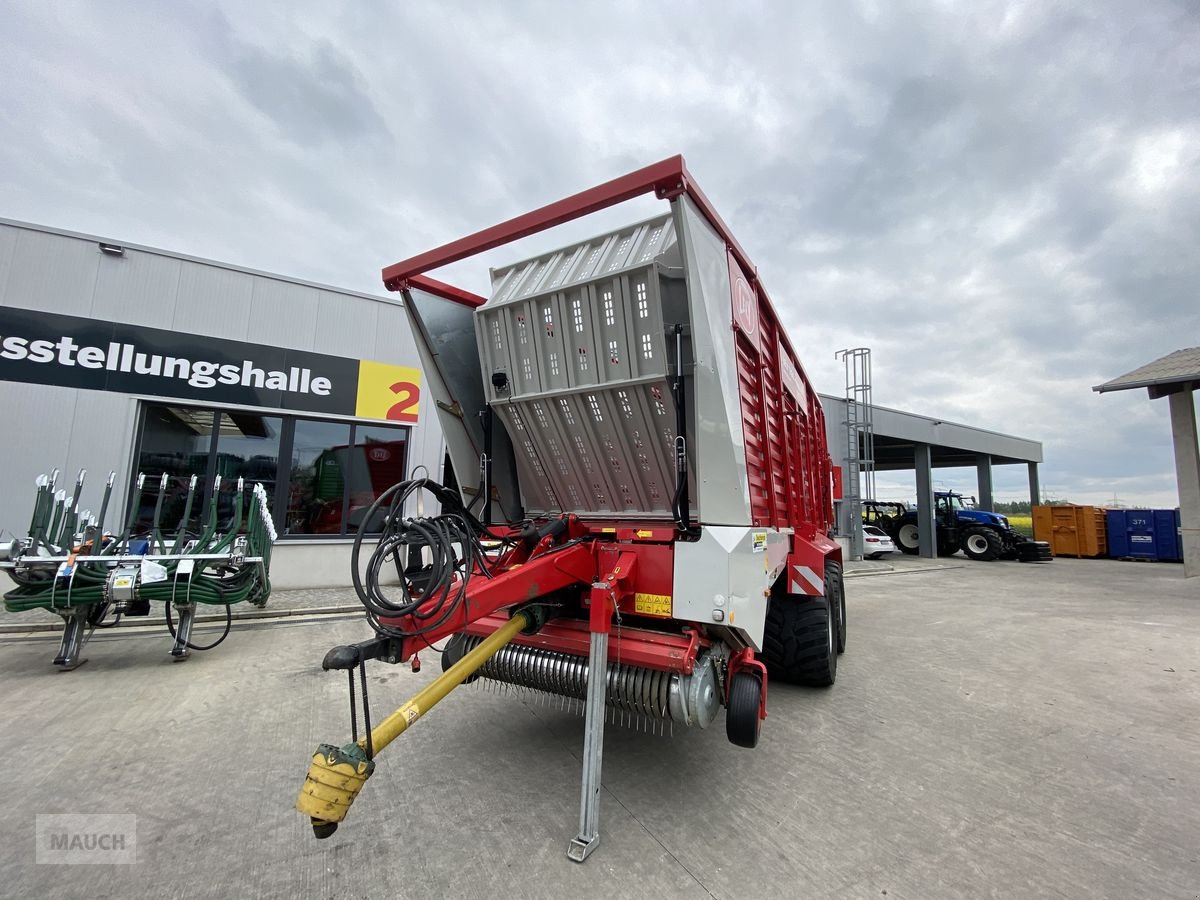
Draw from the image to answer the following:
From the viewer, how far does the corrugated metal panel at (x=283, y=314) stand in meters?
A: 8.90

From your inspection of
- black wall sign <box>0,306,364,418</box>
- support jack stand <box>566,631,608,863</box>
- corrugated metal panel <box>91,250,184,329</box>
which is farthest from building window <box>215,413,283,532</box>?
support jack stand <box>566,631,608,863</box>

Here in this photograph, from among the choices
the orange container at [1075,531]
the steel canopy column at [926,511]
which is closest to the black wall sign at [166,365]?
the steel canopy column at [926,511]

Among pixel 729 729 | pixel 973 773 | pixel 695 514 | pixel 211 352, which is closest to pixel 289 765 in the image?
pixel 729 729

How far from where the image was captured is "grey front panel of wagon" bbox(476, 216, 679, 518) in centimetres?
292

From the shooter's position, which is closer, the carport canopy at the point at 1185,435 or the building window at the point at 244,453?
the building window at the point at 244,453

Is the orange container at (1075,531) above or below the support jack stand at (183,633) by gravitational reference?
above

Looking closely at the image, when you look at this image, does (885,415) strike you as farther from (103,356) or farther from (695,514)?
(103,356)

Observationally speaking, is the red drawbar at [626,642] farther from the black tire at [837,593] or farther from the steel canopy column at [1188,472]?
the steel canopy column at [1188,472]

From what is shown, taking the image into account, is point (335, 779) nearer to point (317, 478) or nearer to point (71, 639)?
point (71, 639)

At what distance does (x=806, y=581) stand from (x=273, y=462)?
8565mm

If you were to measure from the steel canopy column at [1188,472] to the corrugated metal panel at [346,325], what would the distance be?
19.1 meters

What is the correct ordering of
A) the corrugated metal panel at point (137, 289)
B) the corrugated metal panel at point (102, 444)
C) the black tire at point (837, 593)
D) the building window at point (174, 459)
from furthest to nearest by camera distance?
the building window at point (174, 459), the corrugated metal panel at point (137, 289), the corrugated metal panel at point (102, 444), the black tire at point (837, 593)

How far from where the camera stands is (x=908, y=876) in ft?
7.30

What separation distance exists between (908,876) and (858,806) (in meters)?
Result: 0.53
